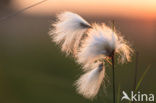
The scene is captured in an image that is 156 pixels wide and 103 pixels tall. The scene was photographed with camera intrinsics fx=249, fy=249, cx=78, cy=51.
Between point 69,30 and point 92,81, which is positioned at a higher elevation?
point 69,30

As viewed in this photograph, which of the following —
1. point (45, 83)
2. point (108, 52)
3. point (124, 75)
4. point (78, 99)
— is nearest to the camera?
point (108, 52)

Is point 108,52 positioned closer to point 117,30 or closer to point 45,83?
point 117,30

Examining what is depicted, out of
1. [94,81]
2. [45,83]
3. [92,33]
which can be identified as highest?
[92,33]

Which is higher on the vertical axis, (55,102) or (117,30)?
(117,30)

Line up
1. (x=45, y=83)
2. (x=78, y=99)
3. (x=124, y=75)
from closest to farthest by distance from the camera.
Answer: (x=78, y=99), (x=124, y=75), (x=45, y=83)

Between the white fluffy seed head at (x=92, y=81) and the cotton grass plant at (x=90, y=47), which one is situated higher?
the cotton grass plant at (x=90, y=47)

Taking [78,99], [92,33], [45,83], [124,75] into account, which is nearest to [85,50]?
[92,33]
